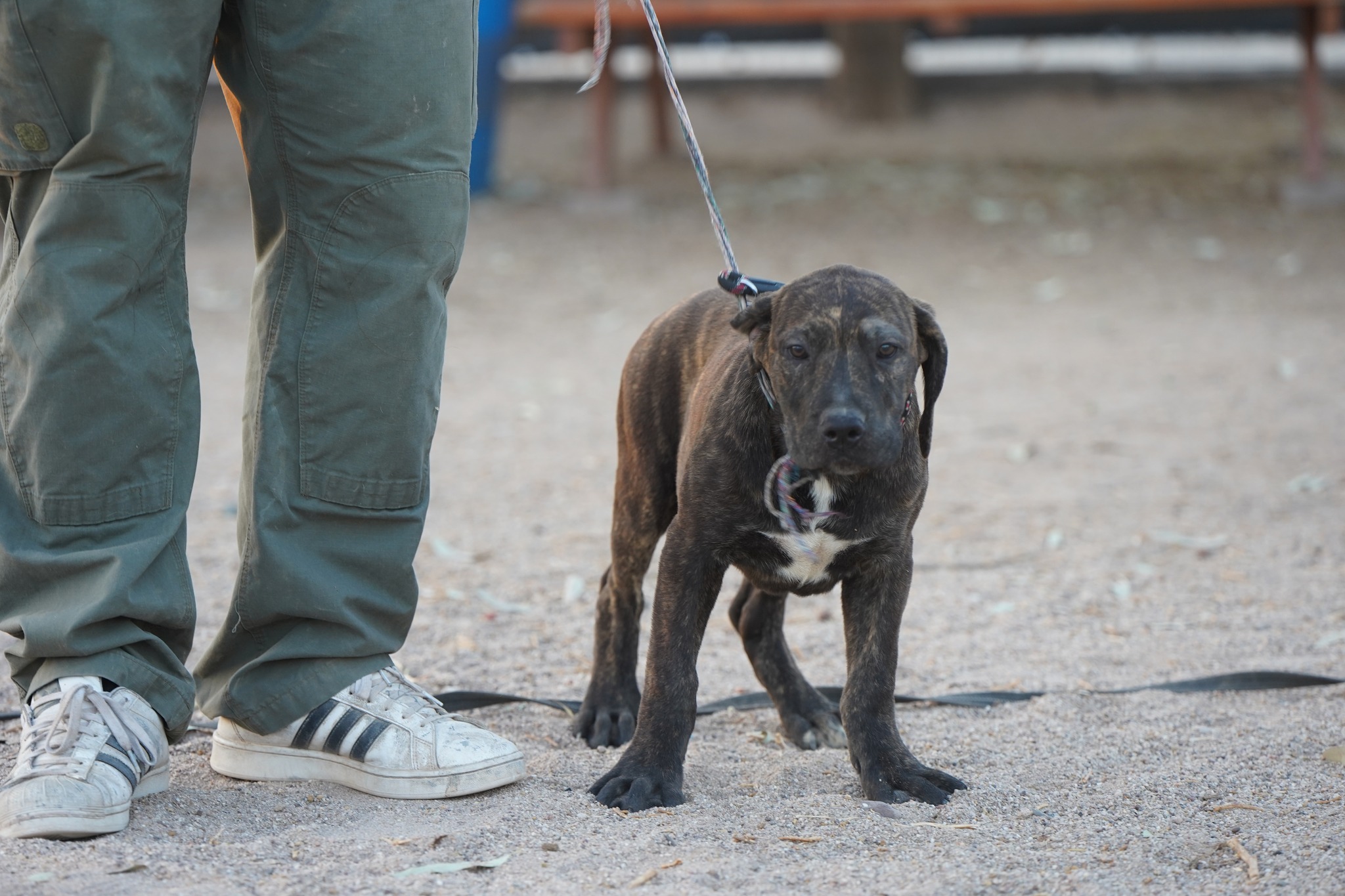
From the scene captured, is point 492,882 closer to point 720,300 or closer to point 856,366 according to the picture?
point 856,366

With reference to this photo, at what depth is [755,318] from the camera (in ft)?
9.61

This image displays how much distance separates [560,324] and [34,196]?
6176 mm

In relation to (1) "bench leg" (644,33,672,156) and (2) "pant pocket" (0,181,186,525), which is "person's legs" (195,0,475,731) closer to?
(2) "pant pocket" (0,181,186,525)

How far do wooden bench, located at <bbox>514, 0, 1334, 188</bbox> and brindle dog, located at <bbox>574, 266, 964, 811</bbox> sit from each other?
8174mm

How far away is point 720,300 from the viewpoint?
Result: 3385mm

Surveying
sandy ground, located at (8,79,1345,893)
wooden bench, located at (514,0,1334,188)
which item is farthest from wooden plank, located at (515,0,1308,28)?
sandy ground, located at (8,79,1345,893)

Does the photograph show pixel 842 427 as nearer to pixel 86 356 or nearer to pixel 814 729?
pixel 814 729

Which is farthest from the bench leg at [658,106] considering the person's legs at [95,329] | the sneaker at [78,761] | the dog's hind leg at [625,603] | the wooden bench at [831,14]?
the sneaker at [78,761]

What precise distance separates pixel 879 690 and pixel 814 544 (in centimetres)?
34

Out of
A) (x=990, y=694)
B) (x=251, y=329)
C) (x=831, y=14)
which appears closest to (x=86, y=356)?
(x=251, y=329)

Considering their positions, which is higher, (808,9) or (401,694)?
(808,9)

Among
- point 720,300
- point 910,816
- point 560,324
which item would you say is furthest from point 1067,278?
point 910,816

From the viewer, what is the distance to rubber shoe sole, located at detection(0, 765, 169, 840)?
253 cm

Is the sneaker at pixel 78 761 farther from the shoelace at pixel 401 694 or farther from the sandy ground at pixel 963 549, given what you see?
the shoelace at pixel 401 694
